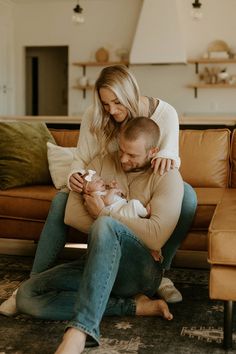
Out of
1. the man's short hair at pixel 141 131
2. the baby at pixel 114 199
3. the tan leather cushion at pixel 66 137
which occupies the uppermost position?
the man's short hair at pixel 141 131

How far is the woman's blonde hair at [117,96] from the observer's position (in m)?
2.00

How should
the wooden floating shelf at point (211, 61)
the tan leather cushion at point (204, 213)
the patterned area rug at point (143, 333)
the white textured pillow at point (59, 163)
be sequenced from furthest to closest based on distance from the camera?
the wooden floating shelf at point (211, 61)
the white textured pillow at point (59, 163)
the tan leather cushion at point (204, 213)
the patterned area rug at point (143, 333)

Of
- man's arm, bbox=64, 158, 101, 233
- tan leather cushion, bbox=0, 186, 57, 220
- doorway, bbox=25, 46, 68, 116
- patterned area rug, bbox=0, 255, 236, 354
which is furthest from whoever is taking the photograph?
doorway, bbox=25, 46, 68, 116

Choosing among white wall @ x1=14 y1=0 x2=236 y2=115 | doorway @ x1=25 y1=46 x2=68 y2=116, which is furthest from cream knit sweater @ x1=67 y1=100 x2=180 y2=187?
doorway @ x1=25 y1=46 x2=68 y2=116

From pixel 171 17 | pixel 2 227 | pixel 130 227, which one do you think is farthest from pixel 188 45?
pixel 130 227

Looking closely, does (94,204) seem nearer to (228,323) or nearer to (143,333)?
(143,333)

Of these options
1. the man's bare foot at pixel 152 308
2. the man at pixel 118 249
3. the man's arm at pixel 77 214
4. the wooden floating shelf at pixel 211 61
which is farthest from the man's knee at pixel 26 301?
the wooden floating shelf at pixel 211 61

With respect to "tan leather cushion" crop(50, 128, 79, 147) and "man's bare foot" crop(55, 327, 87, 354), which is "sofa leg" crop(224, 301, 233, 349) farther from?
"tan leather cushion" crop(50, 128, 79, 147)

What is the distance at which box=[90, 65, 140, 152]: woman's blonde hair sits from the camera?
200 centimetres

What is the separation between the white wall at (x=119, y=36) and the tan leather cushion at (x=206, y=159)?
445 centimetres

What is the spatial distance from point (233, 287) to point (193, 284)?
805 mm

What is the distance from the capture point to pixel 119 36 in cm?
771

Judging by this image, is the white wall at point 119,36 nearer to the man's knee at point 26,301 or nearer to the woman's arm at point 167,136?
the woman's arm at point 167,136

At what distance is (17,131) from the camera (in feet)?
10.2
